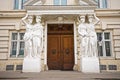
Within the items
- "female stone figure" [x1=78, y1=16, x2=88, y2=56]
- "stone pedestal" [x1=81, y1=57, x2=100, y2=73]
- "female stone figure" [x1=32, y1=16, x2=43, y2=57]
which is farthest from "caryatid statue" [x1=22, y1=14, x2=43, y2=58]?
"stone pedestal" [x1=81, y1=57, x2=100, y2=73]

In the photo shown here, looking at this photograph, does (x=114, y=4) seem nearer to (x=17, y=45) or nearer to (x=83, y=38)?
(x=83, y=38)

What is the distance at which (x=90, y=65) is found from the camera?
8172 millimetres

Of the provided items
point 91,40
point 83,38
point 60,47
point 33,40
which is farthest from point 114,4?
point 33,40

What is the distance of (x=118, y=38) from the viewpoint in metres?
9.21

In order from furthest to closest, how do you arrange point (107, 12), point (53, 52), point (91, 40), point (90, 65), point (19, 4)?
1. point (19, 4)
2. point (53, 52)
3. point (107, 12)
4. point (91, 40)
5. point (90, 65)

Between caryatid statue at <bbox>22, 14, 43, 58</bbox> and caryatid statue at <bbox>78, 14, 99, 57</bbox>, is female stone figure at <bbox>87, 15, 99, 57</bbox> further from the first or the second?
caryatid statue at <bbox>22, 14, 43, 58</bbox>

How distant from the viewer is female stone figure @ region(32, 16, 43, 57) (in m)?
8.38

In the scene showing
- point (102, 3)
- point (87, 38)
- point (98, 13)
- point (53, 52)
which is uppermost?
point (102, 3)

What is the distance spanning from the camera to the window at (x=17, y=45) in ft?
30.6

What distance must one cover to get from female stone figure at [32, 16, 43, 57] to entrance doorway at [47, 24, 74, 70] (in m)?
1.16

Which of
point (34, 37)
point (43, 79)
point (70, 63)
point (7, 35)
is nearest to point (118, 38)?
point (70, 63)

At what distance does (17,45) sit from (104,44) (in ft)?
16.6

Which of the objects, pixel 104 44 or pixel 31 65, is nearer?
pixel 31 65

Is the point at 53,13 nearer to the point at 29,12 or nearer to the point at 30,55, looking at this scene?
the point at 29,12
